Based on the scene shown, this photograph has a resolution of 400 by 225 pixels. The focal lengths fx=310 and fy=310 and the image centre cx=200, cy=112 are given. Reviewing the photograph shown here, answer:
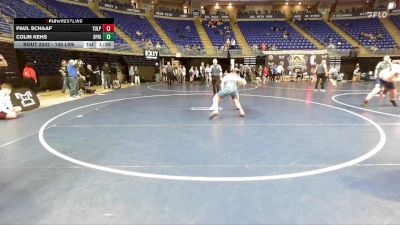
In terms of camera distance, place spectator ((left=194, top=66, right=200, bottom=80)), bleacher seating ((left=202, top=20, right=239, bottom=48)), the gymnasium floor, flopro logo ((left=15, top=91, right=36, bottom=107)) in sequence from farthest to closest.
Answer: bleacher seating ((left=202, top=20, right=239, bottom=48)) → spectator ((left=194, top=66, right=200, bottom=80)) → flopro logo ((left=15, top=91, right=36, bottom=107)) → the gymnasium floor

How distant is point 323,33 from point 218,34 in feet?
43.3

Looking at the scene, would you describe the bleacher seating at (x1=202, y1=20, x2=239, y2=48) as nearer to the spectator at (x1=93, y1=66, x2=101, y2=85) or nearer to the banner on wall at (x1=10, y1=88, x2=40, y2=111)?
the spectator at (x1=93, y1=66, x2=101, y2=85)

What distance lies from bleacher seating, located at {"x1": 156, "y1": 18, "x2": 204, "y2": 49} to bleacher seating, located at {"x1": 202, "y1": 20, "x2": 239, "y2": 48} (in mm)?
1678

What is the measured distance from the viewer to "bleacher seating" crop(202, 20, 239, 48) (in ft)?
121

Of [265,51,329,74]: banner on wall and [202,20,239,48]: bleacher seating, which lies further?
[202,20,239,48]: bleacher seating

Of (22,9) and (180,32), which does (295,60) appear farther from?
(22,9)

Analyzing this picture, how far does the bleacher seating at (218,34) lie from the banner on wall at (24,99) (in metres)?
26.2

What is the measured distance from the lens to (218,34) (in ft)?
127

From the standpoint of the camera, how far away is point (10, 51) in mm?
16094
